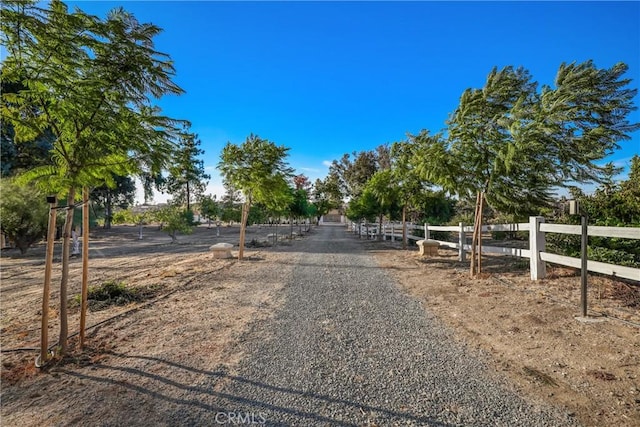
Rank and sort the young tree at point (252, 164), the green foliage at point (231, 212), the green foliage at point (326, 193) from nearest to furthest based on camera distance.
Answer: the young tree at point (252, 164) < the green foliage at point (231, 212) < the green foliage at point (326, 193)

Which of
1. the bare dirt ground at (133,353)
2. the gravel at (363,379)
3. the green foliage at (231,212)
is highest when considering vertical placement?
the green foliage at (231,212)

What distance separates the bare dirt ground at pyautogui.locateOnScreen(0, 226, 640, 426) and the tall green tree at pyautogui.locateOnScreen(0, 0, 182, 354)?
0.75 metres

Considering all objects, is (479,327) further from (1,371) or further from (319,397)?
(1,371)

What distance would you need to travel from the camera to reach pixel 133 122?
11.2 feet

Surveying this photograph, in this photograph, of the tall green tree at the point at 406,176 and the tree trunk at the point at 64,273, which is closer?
the tree trunk at the point at 64,273

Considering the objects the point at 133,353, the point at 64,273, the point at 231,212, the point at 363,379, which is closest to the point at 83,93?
the point at 64,273

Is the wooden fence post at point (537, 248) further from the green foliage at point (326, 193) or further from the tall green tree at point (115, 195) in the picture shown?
the green foliage at point (326, 193)

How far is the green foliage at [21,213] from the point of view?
12781mm

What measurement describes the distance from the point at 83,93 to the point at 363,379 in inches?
149

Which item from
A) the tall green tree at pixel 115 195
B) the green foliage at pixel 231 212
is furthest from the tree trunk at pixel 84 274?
the green foliage at pixel 231 212

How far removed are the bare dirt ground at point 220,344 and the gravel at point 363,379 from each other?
8.3 inches

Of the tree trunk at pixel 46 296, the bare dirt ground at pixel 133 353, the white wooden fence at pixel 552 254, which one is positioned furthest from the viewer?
the white wooden fence at pixel 552 254

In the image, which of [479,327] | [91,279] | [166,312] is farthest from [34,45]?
[91,279]

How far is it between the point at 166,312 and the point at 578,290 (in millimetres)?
6966
